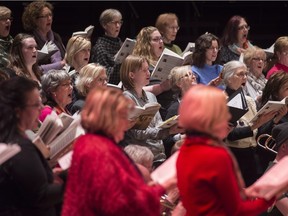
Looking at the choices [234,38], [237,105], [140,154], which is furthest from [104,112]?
[234,38]

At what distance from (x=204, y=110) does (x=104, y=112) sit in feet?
1.35

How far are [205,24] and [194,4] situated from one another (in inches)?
9.6

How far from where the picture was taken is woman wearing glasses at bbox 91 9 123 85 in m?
7.48

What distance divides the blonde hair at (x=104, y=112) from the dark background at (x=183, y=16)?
5.19 metres

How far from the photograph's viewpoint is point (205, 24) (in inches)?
366

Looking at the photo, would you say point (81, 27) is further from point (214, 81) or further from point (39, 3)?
point (214, 81)

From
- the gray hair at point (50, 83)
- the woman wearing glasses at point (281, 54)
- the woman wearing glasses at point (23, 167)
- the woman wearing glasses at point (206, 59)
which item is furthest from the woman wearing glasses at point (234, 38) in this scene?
the woman wearing glasses at point (23, 167)

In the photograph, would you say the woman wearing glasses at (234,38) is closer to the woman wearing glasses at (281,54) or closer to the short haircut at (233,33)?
the short haircut at (233,33)

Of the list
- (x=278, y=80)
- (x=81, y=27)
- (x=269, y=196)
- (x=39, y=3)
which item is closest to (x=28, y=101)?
(x=269, y=196)

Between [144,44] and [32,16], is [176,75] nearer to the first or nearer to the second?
[144,44]

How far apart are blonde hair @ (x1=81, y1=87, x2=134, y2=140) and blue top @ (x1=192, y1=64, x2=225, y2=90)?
11.8 ft

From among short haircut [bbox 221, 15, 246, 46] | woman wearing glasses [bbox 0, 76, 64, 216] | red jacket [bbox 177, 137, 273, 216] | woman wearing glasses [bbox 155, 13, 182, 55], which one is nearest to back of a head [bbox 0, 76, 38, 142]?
woman wearing glasses [bbox 0, 76, 64, 216]

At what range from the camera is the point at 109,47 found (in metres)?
7.77

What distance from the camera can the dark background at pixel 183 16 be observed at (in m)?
9.03
